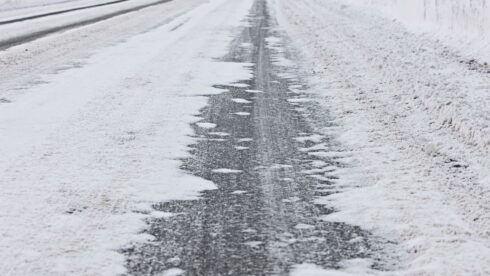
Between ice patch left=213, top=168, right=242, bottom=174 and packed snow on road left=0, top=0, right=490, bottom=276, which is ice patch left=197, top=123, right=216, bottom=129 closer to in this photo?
packed snow on road left=0, top=0, right=490, bottom=276

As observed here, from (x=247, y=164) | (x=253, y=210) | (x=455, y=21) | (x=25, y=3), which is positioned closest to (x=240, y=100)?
(x=247, y=164)

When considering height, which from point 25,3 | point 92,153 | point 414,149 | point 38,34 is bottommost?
point 414,149

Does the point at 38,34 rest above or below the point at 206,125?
above

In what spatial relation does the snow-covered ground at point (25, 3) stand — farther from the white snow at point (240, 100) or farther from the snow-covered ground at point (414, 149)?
the white snow at point (240, 100)

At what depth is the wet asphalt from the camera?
2.21 metres

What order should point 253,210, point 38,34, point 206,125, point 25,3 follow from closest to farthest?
point 253,210 < point 206,125 < point 38,34 < point 25,3

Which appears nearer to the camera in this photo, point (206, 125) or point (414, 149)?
point (414, 149)

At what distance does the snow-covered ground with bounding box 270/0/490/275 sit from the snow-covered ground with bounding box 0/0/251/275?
0.96m

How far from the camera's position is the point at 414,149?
3.63m

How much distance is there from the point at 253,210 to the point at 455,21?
8082mm

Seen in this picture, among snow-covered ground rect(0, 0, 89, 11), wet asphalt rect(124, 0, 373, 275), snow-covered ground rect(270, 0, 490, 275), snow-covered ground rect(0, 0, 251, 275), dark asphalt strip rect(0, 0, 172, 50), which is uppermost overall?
snow-covered ground rect(0, 0, 89, 11)

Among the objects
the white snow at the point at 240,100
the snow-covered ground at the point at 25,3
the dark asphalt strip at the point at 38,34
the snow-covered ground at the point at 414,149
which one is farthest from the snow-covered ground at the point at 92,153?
the snow-covered ground at the point at 25,3

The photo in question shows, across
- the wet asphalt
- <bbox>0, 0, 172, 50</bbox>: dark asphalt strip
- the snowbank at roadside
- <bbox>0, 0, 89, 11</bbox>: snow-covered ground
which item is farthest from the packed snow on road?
<bbox>0, 0, 89, 11</bbox>: snow-covered ground

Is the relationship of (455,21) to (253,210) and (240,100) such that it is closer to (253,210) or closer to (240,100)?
(240,100)
